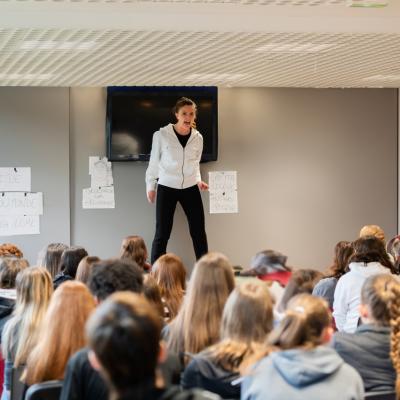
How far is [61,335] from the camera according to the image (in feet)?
10.1

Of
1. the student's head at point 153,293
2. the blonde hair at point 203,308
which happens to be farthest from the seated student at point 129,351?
the student's head at point 153,293

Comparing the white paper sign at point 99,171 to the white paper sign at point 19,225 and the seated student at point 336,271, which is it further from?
the seated student at point 336,271

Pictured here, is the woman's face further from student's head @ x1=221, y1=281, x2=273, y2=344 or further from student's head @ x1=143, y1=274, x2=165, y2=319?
student's head @ x1=221, y1=281, x2=273, y2=344

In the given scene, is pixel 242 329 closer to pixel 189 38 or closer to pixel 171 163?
pixel 189 38

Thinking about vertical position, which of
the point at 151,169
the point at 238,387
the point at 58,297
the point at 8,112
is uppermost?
Result: the point at 8,112

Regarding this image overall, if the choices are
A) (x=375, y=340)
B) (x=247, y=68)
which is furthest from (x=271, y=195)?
(x=375, y=340)

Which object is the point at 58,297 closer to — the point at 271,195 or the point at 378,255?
the point at 378,255

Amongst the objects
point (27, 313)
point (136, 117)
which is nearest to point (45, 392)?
point (27, 313)

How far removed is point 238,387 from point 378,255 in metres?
2.24

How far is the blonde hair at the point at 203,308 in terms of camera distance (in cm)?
330

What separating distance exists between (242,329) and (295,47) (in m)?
3.81

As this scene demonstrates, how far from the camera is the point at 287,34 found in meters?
5.77

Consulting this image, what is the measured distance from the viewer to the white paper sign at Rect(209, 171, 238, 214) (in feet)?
28.6

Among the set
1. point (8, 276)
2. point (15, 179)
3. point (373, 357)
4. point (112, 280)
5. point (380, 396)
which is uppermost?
point (15, 179)
